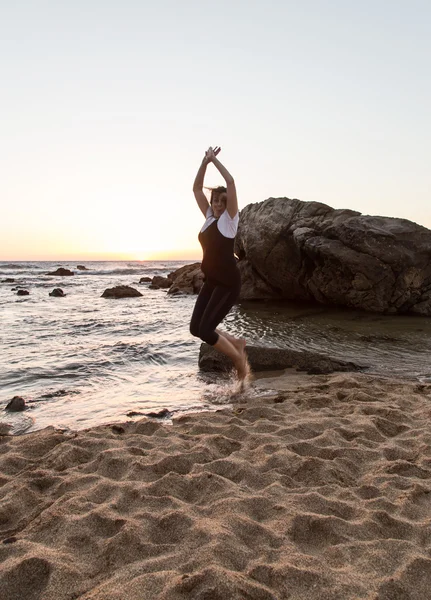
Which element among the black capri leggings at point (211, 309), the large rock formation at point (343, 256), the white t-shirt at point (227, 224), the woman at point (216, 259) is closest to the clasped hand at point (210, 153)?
the woman at point (216, 259)

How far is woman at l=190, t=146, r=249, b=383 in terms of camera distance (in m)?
5.10

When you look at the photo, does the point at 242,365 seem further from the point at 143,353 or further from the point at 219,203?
the point at 143,353

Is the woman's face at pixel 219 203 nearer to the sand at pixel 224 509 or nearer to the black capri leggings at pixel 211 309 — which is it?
the black capri leggings at pixel 211 309

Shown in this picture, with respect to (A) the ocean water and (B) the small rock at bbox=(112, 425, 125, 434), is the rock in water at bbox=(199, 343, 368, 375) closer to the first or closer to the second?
(A) the ocean water

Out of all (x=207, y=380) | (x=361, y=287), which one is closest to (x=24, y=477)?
(x=207, y=380)

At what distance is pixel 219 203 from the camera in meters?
5.16

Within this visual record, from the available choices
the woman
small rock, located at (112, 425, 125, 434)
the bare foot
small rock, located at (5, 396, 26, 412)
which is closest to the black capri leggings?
the woman

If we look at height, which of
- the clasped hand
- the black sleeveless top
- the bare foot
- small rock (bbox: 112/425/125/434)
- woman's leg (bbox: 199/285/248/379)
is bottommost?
small rock (bbox: 112/425/125/434)

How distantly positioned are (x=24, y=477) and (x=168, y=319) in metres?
8.92

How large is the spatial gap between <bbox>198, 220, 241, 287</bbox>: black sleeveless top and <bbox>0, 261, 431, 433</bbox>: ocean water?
55.1 inches

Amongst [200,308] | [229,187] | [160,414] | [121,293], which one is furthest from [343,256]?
[121,293]

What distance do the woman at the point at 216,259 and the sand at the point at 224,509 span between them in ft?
3.74

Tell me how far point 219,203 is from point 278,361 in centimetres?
279

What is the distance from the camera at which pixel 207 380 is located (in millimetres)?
6445
